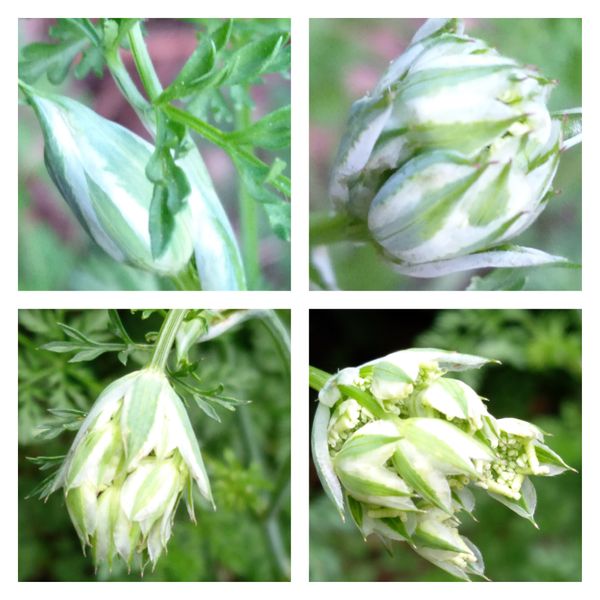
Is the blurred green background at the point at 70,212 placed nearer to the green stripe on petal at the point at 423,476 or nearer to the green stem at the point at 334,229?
the green stem at the point at 334,229

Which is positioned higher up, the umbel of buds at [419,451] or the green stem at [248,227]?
the green stem at [248,227]

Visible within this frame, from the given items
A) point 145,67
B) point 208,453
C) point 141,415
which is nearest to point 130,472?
point 141,415

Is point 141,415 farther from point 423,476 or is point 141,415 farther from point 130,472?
point 423,476

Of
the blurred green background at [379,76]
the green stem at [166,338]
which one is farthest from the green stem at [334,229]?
the green stem at [166,338]

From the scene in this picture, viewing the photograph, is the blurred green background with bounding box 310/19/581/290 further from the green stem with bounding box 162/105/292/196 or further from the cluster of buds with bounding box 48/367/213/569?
the cluster of buds with bounding box 48/367/213/569

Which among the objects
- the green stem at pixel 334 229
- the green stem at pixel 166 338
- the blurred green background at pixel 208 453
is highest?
the green stem at pixel 334 229

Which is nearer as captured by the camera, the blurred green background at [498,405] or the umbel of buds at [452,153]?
the umbel of buds at [452,153]
